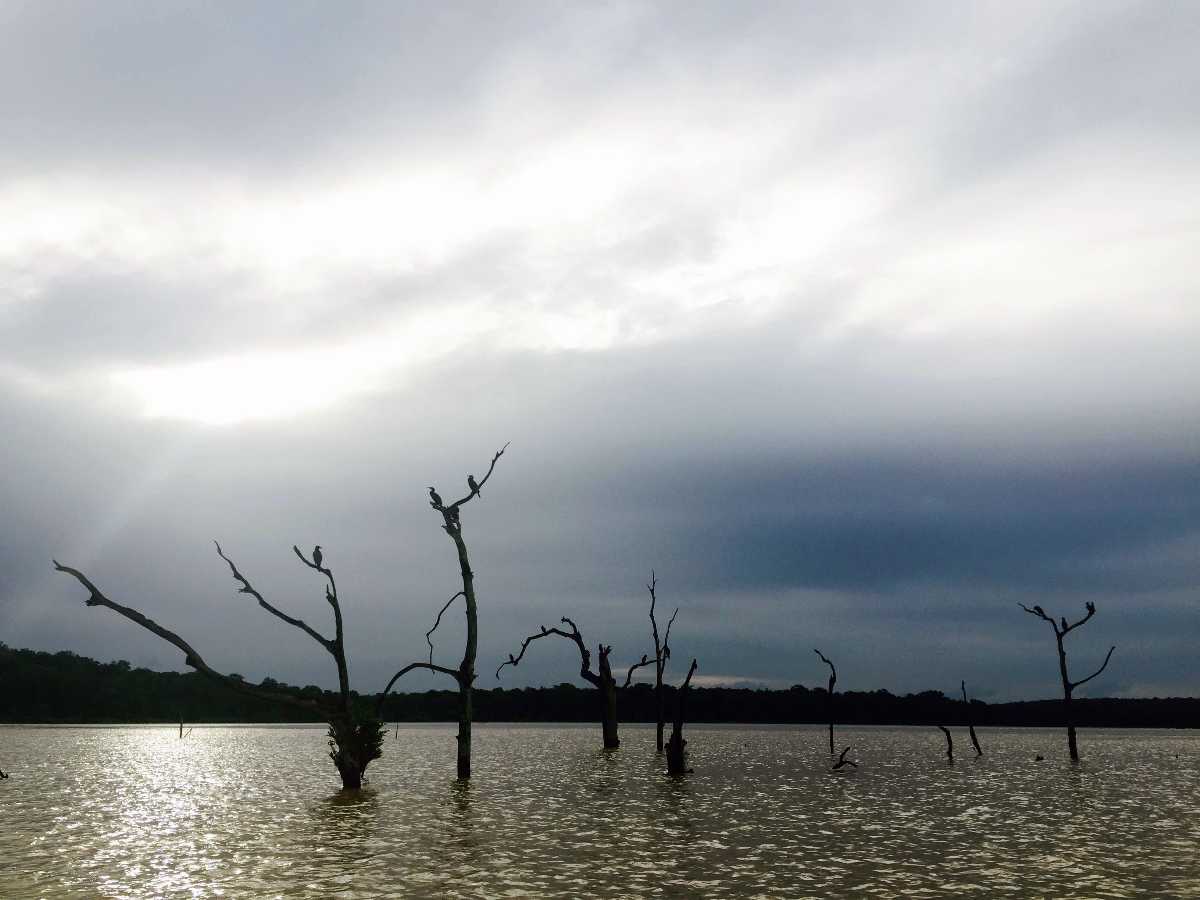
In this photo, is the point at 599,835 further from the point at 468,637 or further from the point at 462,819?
the point at 468,637

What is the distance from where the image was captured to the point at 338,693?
35.4 m

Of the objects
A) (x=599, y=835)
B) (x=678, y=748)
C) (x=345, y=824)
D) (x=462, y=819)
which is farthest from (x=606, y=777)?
(x=599, y=835)

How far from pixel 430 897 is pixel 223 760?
186ft

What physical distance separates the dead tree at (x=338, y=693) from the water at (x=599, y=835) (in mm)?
1693

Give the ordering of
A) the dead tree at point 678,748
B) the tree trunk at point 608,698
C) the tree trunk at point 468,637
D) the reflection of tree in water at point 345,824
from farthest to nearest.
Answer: the tree trunk at point 608,698, the dead tree at point 678,748, the tree trunk at point 468,637, the reflection of tree in water at point 345,824

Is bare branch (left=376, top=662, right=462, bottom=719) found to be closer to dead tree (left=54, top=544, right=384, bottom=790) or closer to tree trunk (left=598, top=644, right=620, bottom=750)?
dead tree (left=54, top=544, right=384, bottom=790)

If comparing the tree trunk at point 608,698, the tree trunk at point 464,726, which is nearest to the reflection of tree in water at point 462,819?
the tree trunk at point 464,726

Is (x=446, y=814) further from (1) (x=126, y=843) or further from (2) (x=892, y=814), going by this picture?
(2) (x=892, y=814)

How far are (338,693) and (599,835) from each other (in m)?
12.7

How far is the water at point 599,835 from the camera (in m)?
19.5

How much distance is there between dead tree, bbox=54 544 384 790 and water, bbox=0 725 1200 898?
1693 millimetres

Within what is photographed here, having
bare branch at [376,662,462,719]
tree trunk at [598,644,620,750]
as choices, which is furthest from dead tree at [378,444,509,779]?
tree trunk at [598,644,620,750]

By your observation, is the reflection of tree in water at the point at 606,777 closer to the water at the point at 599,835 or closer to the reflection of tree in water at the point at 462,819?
the water at the point at 599,835

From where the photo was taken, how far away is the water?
19500 millimetres
